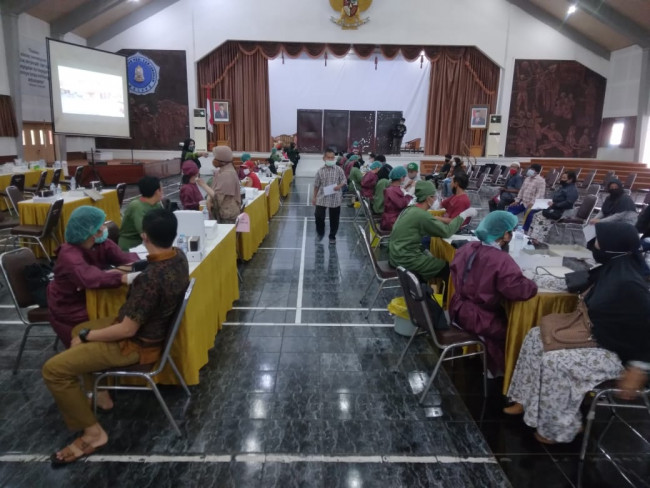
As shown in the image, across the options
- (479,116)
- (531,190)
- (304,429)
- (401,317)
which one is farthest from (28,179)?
(479,116)

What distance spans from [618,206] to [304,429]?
5.12 m

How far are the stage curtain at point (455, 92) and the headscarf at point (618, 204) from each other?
11358 millimetres

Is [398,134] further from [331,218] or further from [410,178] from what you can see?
[331,218]

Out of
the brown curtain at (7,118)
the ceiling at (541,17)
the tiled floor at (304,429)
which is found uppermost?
the ceiling at (541,17)

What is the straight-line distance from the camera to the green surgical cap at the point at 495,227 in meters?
2.69

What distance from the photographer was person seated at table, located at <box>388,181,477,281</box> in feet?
12.1

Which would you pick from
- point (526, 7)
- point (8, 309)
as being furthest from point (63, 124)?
point (526, 7)

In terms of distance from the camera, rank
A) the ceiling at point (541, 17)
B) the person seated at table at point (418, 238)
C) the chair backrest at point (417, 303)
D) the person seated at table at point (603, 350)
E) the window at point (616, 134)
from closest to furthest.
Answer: the person seated at table at point (603, 350) < the chair backrest at point (417, 303) < the person seated at table at point (418, 238) < the ceiling at point (541, 17) < the window at point (616, 134)

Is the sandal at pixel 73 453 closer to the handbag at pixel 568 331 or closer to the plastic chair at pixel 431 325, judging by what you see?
the plastic chair at pixel 431 325

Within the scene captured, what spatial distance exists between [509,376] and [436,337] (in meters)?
0.53

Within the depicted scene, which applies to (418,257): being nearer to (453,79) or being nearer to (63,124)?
(63,124)

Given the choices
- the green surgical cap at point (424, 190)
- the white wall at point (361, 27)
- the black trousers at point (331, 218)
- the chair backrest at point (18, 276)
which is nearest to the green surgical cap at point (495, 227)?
the green surgical cap at point (424, 190)

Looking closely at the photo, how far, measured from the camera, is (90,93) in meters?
11.9

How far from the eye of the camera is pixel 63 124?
1110 cm
